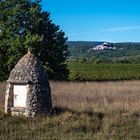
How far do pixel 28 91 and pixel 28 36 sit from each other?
846 inches

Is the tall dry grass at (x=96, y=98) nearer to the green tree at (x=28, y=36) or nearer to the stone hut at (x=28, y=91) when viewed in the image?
the stone hut at (x=28, y=91)

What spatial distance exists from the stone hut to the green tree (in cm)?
2013

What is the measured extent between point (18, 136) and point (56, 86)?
59.2 ft

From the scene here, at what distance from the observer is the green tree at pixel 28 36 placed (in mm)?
40781

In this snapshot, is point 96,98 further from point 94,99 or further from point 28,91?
point 28,91

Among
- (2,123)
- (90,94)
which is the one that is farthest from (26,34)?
(2,123)

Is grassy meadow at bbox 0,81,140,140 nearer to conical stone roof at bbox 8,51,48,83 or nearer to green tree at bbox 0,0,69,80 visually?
conical stone roof at bbox 8,51,48,83

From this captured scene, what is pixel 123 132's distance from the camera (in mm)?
16688

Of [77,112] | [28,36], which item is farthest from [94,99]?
[28,36]

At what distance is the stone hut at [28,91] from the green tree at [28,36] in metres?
20.1

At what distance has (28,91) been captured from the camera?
19.6m

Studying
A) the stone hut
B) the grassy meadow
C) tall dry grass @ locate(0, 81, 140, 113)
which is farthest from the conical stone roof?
tall dry grass @ locate(0, 81, 140, 113)

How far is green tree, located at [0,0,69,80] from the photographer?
134ft

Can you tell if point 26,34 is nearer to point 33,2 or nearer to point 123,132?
point 33,2
